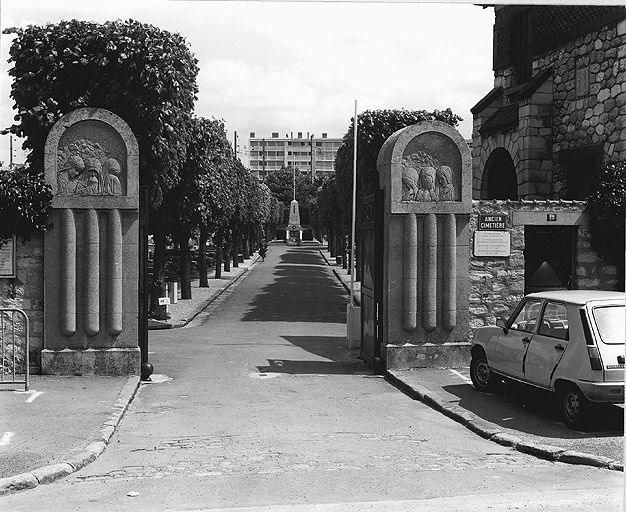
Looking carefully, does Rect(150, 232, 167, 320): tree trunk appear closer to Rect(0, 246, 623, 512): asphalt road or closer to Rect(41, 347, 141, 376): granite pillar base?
Rect(0, 246, 623, 512): asphalt road

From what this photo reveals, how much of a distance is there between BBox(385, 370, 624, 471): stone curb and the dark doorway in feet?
13.3

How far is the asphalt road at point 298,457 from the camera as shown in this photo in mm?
7148

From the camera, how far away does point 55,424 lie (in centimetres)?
1007

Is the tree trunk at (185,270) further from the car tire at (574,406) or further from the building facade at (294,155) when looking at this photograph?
Answer: the building facade at (294,155)

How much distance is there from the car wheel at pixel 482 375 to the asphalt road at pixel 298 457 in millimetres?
995

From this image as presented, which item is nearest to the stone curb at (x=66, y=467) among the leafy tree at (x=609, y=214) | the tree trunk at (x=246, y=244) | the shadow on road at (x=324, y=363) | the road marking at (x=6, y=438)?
the road marking at (x=6, y=438)

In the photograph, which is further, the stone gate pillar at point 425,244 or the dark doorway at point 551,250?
the dark doorway at point 551,250

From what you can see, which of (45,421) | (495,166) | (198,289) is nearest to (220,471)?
(45,421)

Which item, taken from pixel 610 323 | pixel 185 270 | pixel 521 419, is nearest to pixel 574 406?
pixel 521 419

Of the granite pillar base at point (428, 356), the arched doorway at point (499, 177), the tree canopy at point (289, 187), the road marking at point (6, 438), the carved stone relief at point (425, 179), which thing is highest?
the tree canopy at point (289, 187)

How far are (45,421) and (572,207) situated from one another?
9842 mm

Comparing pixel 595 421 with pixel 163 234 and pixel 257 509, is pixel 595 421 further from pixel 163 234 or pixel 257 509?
pixel 163 234

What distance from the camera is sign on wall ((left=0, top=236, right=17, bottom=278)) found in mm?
13438

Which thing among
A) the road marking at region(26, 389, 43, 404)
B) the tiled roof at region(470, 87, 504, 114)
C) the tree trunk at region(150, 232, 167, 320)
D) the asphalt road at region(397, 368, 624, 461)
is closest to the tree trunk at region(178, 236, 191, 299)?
the tree trunk at region(150, 232, 167, 320)
